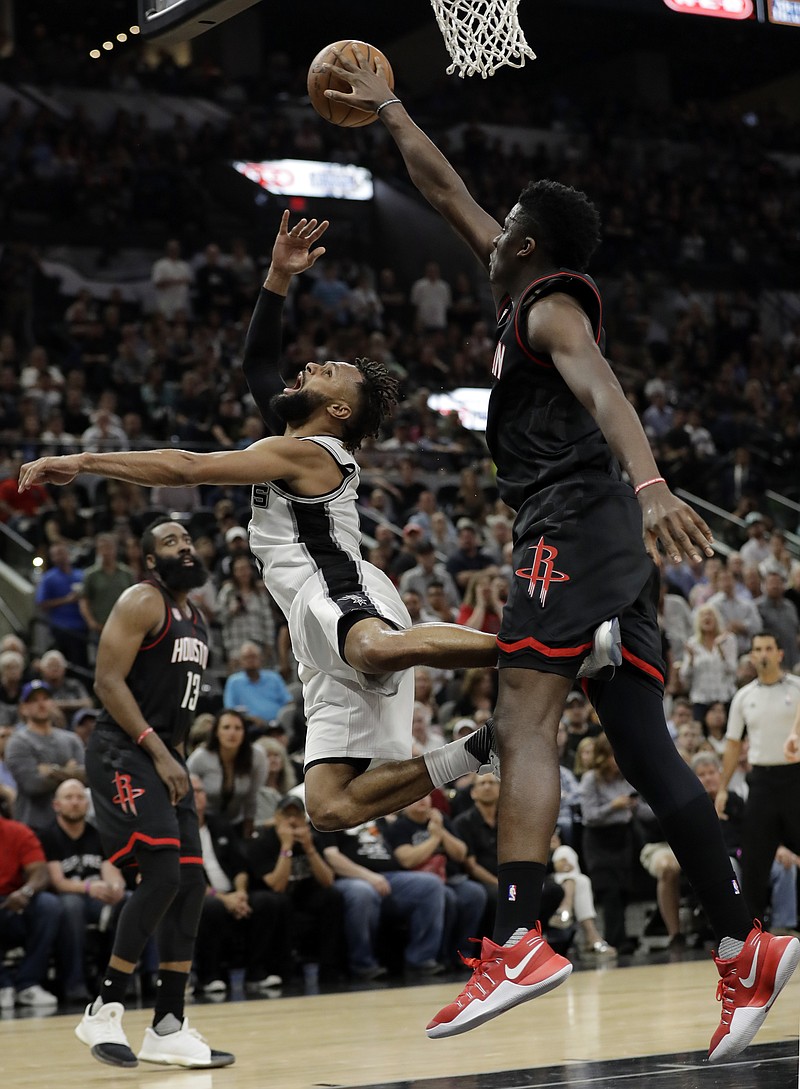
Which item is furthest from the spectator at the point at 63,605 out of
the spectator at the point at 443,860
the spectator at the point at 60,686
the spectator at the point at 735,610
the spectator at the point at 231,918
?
the spectator at the point at 735,610

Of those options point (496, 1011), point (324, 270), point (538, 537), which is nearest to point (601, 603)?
point (538, 537)

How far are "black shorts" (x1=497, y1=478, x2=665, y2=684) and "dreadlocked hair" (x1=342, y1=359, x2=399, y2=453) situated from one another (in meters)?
1.16

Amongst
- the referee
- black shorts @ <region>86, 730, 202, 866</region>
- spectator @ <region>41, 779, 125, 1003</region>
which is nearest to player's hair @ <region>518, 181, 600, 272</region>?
black shorts @ <region>86, 730, 202, 866</region>

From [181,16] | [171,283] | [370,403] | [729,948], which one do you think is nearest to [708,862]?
[729,948]

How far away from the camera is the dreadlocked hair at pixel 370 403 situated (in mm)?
5156

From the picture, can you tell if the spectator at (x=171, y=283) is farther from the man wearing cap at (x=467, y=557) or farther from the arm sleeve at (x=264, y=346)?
the arm sleeve at (x=264, y=346)

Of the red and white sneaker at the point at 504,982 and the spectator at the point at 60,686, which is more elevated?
the spectator at the point at 60,686

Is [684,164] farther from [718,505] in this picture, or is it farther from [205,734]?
[205,734]

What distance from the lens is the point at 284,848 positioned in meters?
9.38

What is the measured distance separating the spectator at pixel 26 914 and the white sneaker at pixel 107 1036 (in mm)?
2612

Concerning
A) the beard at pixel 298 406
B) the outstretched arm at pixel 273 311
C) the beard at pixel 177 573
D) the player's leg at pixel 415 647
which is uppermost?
the outstretched arm at pixel 273 311

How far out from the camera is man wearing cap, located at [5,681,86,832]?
9.38 meters

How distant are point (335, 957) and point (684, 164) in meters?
18.5

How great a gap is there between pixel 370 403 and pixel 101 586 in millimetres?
7149
